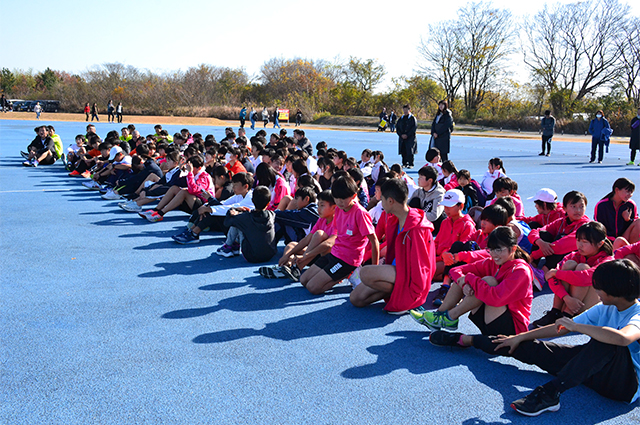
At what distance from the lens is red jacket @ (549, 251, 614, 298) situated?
441cm

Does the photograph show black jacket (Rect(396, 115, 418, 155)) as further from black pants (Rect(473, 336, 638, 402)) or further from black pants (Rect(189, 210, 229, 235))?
black pants (Rect(473, 336, 638, 402))

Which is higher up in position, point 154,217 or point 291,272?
point 154,217

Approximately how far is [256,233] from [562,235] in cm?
367

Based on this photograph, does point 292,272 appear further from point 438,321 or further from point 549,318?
point 549,318

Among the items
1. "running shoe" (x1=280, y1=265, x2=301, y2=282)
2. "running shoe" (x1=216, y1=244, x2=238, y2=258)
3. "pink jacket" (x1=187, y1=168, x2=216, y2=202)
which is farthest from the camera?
"pink jacket" (x1=187, y1=168, x2=216, y2=202)

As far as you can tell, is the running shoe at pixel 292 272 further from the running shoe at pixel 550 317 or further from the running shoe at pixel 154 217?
the running shoe at pixel 154 217

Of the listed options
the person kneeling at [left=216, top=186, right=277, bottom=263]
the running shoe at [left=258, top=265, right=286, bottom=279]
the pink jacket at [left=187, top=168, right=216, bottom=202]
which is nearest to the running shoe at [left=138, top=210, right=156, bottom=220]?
the pink jacket at [left=187, top=168, right=216, bottom=202]

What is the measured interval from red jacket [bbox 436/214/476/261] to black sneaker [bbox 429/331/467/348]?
70.0 inches

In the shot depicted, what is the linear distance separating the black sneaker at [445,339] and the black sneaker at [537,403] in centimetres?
86

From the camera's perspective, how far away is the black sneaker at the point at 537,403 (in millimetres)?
3270

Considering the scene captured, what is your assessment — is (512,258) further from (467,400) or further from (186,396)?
(186,396)

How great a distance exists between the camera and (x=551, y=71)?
5594cm

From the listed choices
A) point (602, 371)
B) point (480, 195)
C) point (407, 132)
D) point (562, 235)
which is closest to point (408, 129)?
point (407, 132)

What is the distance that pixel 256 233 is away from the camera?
6.57m
